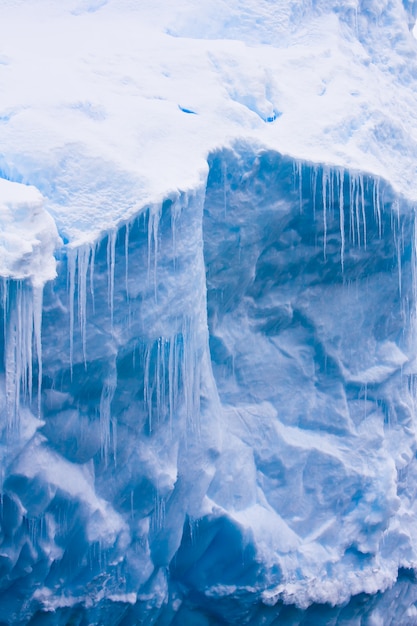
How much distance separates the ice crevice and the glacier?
0.02 m

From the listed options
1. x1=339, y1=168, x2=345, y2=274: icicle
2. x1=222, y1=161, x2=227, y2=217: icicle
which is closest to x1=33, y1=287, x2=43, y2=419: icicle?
x1=222, y1=161, x2=227, y2=217: icicle

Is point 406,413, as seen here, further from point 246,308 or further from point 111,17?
point 111,17

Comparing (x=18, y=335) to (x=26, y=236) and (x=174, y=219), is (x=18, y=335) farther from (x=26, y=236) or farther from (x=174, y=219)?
(x=174, y=219)

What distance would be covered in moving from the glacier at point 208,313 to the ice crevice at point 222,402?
0.06 feet

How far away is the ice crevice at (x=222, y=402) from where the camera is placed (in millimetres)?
4996

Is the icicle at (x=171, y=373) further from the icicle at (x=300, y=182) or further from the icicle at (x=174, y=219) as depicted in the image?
the icicle at (x=300, y=182)

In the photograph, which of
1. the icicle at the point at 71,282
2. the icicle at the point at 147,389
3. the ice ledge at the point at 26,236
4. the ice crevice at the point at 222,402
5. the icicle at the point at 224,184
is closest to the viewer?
the ice ledge at the point at 26,236

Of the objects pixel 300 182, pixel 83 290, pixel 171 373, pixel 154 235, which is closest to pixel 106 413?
pixel 171 373

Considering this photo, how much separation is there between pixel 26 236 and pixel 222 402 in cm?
271

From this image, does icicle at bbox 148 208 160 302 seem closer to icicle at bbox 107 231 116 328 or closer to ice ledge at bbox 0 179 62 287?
icicle at bbox 107 231 116 328

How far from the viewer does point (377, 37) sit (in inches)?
310

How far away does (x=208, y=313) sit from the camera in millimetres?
6223

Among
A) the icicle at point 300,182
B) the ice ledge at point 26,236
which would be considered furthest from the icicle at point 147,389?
the icicle at point 300,182

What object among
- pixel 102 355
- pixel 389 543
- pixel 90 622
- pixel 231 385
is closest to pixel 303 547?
pixel 389 543
